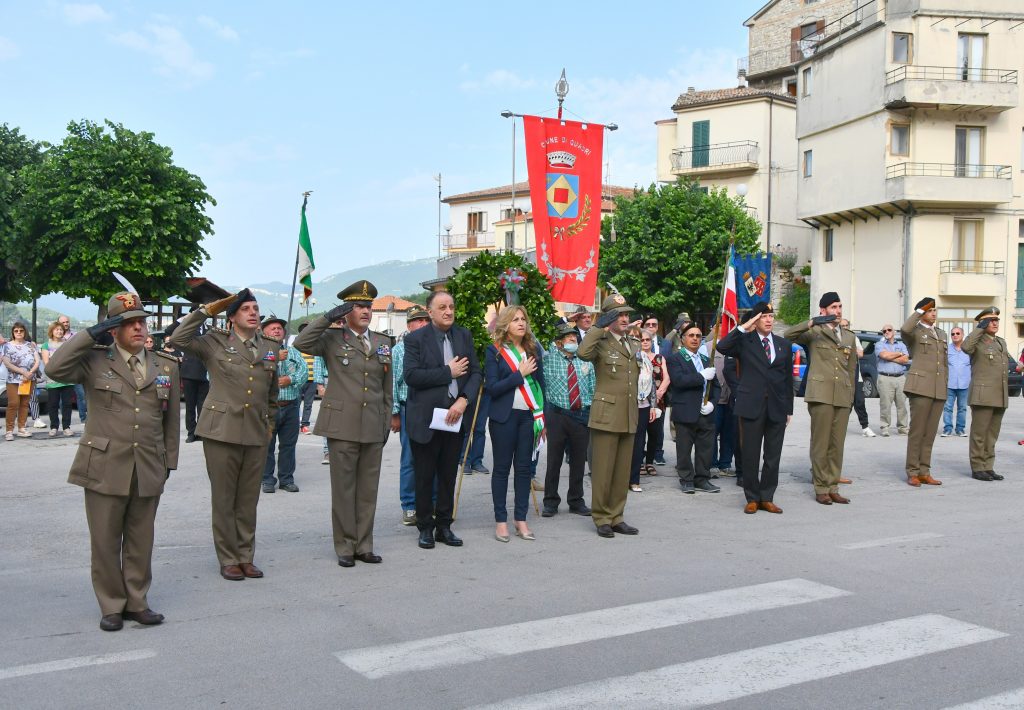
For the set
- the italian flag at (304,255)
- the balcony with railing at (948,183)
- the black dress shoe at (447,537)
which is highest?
the balcony with railing at (948,183)

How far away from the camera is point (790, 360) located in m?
10.4

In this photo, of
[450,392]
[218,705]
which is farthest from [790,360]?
[218,705]

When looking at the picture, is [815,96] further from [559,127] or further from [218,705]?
[218,705]

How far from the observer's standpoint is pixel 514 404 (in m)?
8.38

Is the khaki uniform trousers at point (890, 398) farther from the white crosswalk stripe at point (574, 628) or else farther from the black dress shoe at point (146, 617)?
Result: the black dress shoe at point (146, 617)

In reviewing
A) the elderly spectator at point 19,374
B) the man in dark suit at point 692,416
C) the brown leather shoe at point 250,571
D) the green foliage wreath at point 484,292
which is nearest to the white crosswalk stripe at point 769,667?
the brown leather shoe at point 250,571

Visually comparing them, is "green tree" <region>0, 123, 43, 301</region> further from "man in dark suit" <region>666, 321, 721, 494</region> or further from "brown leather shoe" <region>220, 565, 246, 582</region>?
"brown leather shoe" <region>220, 565, 246, 582</region>

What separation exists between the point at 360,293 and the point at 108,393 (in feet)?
7.19

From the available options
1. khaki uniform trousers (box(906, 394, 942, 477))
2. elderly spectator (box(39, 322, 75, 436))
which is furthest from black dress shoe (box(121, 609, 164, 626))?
elderly spectator (box(39, 322, 75, 436))

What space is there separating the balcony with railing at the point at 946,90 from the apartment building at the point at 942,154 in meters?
0.04

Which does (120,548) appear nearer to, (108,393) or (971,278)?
(108,393)

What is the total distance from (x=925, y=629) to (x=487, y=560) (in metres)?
3.15

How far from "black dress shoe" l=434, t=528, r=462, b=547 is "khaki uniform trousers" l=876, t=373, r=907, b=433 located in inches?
451

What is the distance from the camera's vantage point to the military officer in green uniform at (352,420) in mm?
7543
